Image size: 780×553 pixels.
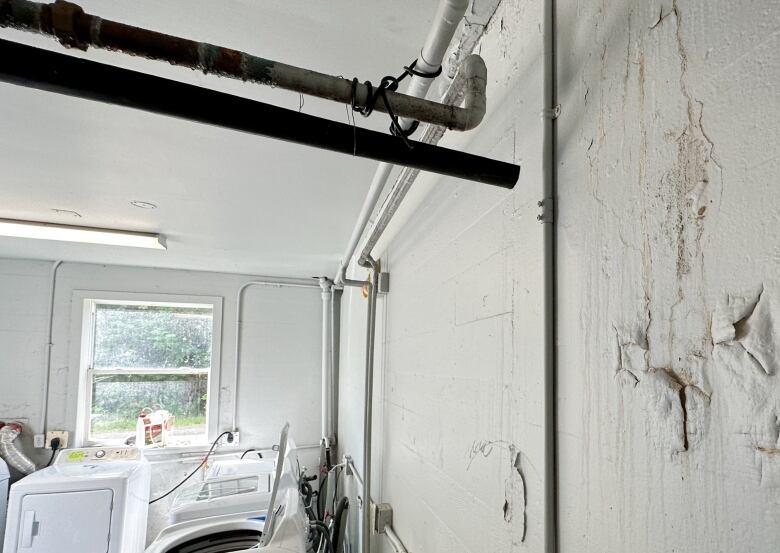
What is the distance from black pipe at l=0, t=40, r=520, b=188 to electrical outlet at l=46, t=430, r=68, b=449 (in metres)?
4.21

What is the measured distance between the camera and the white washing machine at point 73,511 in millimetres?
2818

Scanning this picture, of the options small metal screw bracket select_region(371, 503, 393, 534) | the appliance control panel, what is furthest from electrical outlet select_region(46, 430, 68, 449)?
small metal screw bracket select_region(371, 503, 393, 534)

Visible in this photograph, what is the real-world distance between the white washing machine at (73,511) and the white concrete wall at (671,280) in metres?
3.47

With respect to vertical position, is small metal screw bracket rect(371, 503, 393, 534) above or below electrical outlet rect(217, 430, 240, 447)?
above

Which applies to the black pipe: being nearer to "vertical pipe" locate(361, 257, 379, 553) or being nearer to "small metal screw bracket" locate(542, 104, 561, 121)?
"small metal screw bracket" locate(542, 104, 561, 121)

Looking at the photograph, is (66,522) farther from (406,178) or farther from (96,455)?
(406,178)

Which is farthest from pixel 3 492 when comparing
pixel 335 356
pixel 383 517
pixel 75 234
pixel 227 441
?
pixel 383 517

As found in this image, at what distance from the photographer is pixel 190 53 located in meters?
0.61

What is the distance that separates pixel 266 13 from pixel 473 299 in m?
0.88

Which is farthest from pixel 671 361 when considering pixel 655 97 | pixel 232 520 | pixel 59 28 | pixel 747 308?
pixel 232 520

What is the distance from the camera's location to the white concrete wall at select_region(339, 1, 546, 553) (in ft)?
2.63

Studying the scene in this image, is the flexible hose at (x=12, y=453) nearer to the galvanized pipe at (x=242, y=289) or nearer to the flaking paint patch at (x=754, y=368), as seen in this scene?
the galvanized pipe at (x=242, y=289)

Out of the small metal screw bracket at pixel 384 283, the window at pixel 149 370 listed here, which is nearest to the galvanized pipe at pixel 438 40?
the small metal screw bracket at pixel 384 283

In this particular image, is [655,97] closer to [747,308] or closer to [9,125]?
[747,308]
